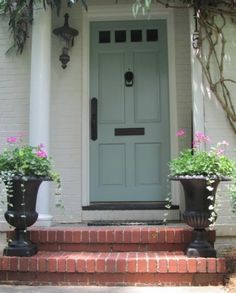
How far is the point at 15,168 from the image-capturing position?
3809mm

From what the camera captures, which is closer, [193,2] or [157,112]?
[193,2]

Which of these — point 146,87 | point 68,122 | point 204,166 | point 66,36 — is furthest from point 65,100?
point 204,166

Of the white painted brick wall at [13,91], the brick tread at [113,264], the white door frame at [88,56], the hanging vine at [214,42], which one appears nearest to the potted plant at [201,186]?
the brick tread at [113,264]

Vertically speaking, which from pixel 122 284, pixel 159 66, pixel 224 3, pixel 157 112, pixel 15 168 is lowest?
pixel 122 284

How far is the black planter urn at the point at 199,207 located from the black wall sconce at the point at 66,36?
2.13 metres

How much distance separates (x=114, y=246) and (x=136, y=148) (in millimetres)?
1520

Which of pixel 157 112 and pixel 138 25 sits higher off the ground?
pixel 138 25

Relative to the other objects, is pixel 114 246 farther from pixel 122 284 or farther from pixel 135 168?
pixel 135 168

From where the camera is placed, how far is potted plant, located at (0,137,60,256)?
12.4 ft

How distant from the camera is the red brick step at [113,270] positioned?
368 centimetres

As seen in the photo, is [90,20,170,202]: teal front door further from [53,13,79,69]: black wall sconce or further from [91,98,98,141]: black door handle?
[53,13,79,69]: black wall sconce

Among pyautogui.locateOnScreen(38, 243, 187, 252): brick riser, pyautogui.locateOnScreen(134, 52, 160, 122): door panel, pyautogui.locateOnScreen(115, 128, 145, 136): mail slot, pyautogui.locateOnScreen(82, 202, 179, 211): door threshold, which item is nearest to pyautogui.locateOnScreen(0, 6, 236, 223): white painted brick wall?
pyautogui.locateOnScreen(82, 202, 179, 211): door threshold

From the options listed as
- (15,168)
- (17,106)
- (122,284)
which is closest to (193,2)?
(17,106)

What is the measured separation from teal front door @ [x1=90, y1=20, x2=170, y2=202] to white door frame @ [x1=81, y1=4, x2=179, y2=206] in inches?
3.1
